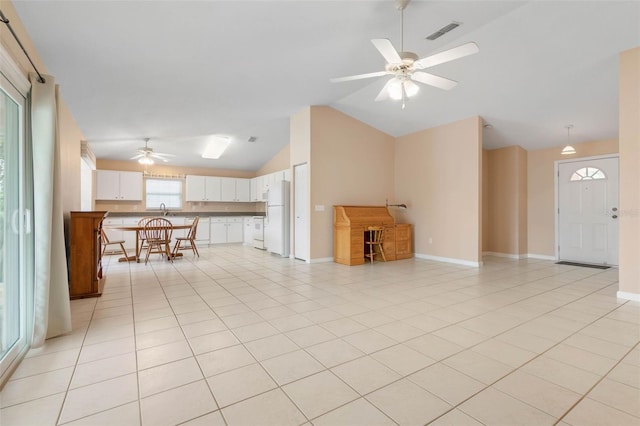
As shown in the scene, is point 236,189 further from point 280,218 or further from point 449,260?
point 449,260

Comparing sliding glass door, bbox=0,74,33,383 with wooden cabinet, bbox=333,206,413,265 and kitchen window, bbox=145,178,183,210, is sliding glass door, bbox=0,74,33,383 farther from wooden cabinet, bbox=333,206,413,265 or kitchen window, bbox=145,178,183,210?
kitchen window, bbox=145,178,183,210

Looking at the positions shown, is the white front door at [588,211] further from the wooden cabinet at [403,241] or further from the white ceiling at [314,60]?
the wooden cabinet at [403,241]

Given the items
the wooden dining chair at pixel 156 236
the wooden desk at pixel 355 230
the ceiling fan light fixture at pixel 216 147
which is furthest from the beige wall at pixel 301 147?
the wooden dining chair at pixel 156 236

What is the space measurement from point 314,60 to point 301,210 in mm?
3033

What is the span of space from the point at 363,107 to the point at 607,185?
4986 mm

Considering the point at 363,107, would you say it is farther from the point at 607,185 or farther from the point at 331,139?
the point at 607,185

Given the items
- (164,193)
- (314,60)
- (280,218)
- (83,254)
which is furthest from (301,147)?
(164,193)

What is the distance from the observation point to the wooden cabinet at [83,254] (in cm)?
346

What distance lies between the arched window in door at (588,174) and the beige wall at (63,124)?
28.1 ft

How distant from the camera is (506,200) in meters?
7.00

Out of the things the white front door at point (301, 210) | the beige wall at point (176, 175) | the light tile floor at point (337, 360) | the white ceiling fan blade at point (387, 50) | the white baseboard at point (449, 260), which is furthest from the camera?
the beige wall at point (176, 175)

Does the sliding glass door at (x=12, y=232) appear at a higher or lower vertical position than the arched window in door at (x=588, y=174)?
lower

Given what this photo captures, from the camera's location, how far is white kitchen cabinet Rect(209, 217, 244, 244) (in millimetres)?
9016

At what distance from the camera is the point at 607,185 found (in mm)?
5785
